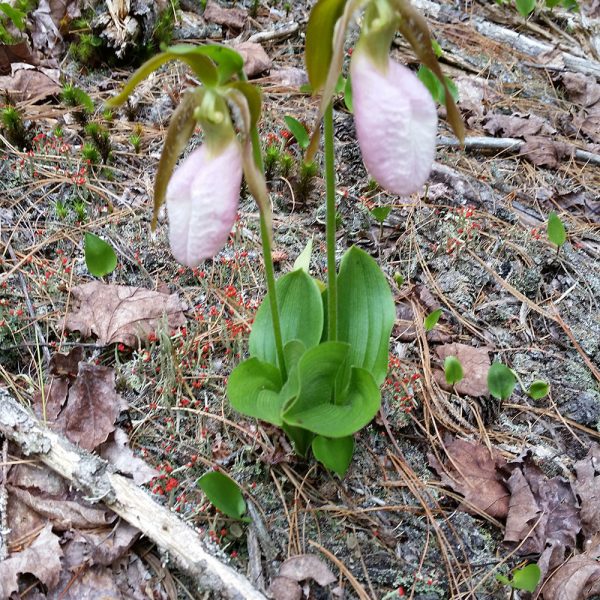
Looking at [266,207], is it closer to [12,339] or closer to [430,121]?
[430,121]

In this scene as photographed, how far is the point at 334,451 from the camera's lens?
5.76 feet

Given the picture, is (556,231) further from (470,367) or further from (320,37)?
(320,37)

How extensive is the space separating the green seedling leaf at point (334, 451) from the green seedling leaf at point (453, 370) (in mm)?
477

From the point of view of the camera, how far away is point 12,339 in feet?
6.86

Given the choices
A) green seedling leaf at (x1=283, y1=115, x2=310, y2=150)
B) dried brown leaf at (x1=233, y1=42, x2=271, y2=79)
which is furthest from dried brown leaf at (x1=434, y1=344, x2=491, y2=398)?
dried brown leaf at (x1=233, y1=42, x2=271, y2=79)

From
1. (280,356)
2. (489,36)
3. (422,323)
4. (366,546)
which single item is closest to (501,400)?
(422,323)

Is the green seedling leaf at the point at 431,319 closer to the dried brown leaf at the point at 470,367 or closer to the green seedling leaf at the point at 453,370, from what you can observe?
the dried brown leaf at the point at 470,367

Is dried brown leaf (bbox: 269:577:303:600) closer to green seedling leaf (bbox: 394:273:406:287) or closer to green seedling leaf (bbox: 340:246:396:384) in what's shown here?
green seedling leaf (bbox: 340:246:396:384)

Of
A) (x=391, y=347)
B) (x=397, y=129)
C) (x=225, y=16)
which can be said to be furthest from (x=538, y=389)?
(x=225, y=16)

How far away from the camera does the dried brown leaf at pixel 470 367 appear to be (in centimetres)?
216

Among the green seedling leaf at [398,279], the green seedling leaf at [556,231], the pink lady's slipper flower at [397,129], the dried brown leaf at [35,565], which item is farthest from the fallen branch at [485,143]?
the dried brown leaf at [35,565]

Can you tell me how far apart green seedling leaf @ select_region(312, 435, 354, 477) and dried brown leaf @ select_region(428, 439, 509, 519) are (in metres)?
0.35

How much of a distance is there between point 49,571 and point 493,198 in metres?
2.40

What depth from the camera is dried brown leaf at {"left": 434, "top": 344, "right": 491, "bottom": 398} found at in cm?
216
